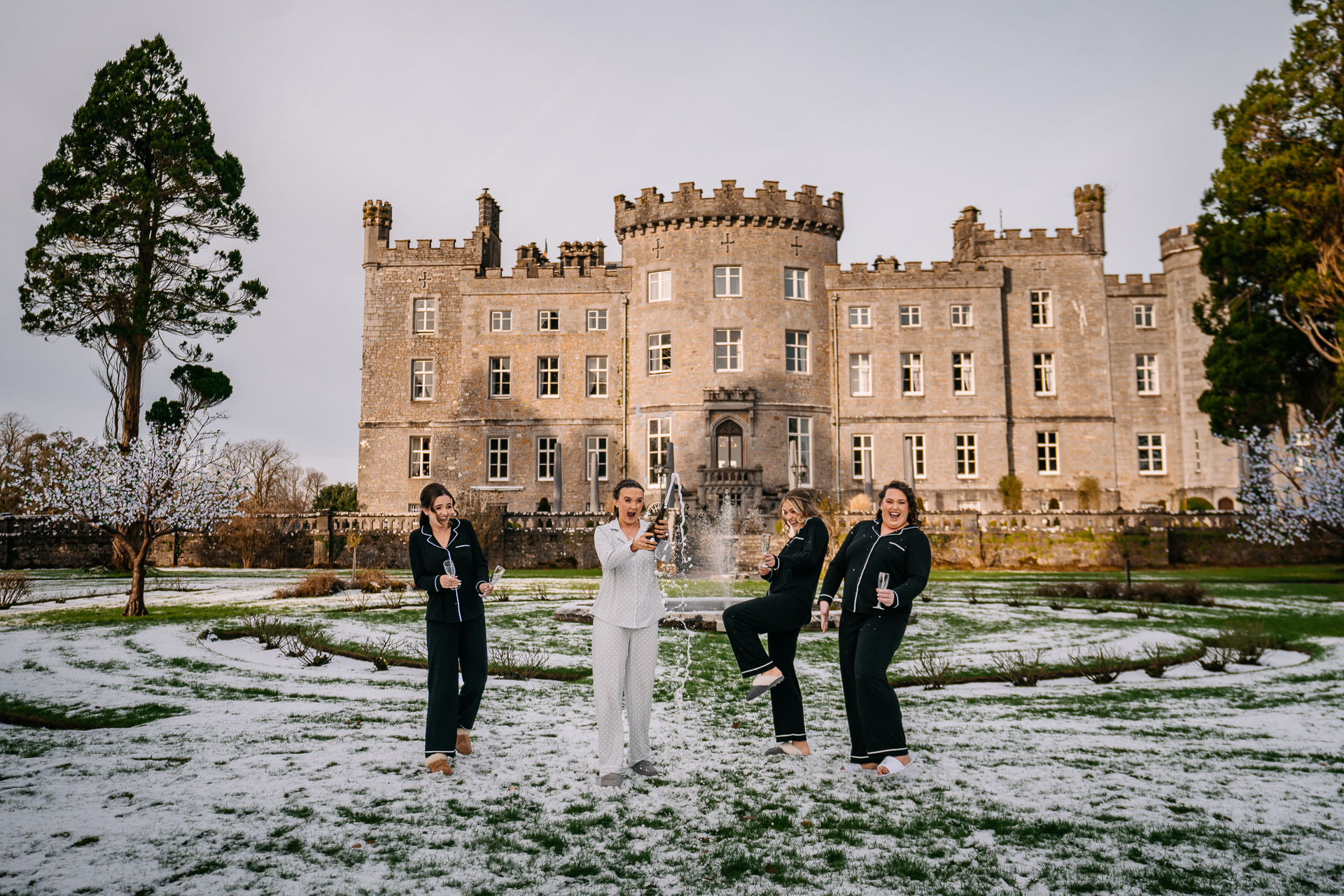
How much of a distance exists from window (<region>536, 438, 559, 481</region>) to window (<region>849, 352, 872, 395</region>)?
40.8 ft

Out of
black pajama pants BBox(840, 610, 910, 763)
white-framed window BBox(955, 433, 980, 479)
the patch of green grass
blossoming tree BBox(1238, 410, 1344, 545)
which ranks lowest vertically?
the patch of green grass

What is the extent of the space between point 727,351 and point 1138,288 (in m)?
18.4

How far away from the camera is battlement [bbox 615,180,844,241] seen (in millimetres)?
33688

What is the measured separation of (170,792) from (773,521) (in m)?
24.5

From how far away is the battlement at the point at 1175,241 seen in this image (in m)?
35.8

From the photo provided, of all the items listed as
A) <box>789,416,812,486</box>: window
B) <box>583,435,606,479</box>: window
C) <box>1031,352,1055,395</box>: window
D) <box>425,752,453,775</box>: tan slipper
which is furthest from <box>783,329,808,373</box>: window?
<box>425,752,453,775</box>: tan slipper

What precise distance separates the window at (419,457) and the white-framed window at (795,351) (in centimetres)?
1550

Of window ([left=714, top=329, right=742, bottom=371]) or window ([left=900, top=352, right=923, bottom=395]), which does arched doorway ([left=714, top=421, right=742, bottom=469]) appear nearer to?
window ([left=714, top=329, right=742, bottom=371])

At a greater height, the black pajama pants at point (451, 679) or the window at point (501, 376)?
the window at point (501, 376)

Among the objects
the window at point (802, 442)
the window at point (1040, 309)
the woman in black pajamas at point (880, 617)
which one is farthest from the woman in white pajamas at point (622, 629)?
the window at point (1040, 309)

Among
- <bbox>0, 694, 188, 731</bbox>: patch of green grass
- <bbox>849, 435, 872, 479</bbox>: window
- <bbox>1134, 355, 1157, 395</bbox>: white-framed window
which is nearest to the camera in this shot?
<bbox>0, 694, 188, 731</bbox>: patch of green grass

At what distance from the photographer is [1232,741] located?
21.2ft

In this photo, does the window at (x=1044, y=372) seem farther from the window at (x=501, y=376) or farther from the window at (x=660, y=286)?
the window at (x=501, y=376)

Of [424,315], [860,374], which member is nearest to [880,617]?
[860,374]
